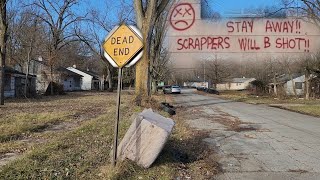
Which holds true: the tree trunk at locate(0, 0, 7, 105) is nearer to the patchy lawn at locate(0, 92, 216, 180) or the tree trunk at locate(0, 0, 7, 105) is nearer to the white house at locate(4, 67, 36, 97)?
the white house at locate(4, 67, 36, 97)

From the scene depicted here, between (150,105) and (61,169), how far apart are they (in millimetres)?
13256

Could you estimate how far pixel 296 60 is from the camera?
9.04 feet

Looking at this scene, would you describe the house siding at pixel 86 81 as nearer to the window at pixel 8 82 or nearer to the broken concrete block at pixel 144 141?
the window at pixel 8 82

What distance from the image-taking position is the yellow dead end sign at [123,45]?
541cm

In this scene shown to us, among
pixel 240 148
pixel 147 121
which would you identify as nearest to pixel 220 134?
pixel 240 148

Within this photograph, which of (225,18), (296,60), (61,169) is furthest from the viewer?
(61,169)

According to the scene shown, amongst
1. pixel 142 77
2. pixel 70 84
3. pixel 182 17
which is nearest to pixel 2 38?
pixel 142 77

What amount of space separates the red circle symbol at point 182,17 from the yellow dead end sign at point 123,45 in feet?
9.38

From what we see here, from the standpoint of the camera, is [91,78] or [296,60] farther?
[91,78]

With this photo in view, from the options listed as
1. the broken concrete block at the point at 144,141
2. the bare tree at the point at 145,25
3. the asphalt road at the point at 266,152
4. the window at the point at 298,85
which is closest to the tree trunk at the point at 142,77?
the bare tree at the point at 145,25

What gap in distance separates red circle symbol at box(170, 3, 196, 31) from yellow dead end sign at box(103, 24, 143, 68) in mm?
2859

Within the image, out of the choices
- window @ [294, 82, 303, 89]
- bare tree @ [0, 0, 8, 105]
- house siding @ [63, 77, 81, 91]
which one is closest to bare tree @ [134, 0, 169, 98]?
bare tree @ [0, 0, 8, 105]

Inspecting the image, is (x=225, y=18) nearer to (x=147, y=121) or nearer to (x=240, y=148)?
(x=147, y=121)

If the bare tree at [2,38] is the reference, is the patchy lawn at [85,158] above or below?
below
